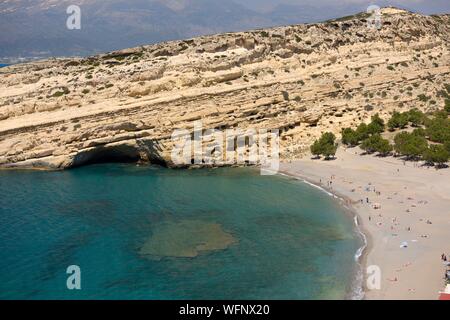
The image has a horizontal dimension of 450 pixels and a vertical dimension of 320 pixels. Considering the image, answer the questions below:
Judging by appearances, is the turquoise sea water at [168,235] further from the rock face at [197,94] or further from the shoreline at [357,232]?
the rock face at [197,94]

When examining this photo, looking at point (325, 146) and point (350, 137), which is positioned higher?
point (350, 137)

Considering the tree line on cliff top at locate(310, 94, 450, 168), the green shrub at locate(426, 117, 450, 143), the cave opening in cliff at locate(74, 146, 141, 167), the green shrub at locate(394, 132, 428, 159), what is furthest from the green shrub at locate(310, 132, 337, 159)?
the cave opening in cliff at locate(74, 146, 141, 167)

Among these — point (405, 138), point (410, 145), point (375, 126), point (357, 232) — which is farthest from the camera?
point (375, 126)

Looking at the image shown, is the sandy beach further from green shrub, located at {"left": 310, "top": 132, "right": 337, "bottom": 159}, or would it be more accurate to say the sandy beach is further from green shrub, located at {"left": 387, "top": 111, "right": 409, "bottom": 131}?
green shrub, located at {"left": 387, "top": 111, "right": 409, "bottom": 131}

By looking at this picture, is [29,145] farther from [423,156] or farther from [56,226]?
[423,156]

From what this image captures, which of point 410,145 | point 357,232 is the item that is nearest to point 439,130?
point 410,145

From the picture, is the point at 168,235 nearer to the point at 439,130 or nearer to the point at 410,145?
the point at 410,145

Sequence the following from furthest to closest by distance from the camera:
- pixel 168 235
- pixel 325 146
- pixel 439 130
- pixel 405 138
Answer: pixel 325 146, pixel 439 130, pixel 405 138, pixel 168 235

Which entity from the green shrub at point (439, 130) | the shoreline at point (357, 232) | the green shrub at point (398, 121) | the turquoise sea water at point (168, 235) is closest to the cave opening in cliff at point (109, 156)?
the turquoise sea water at point (168, 235)
